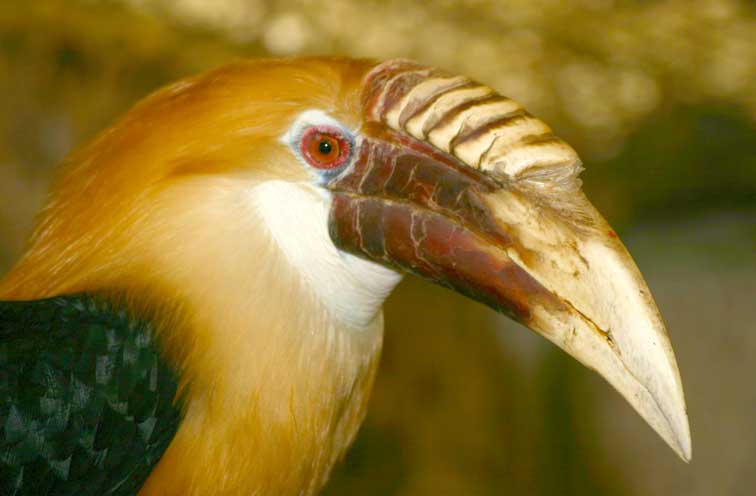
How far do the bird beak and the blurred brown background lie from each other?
137cm

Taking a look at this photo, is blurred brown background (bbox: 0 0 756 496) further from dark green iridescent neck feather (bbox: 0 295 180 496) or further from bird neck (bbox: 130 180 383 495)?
dark green iridescent neck feather (bbox: 0 295 180 496)

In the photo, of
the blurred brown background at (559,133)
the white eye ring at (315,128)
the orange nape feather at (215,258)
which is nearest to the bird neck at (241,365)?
the orange nape feather at (215,258)

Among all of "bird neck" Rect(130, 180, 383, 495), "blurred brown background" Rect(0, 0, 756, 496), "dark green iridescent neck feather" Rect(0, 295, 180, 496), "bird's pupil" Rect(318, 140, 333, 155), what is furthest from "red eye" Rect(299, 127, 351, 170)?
"blurred brown background" Rect(0, 0, 756, 496)

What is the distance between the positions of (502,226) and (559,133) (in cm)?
158

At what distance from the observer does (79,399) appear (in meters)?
1.36

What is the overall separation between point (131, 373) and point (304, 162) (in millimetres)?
386

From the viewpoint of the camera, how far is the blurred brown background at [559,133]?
2.77m

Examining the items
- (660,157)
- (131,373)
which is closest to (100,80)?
(660,157)

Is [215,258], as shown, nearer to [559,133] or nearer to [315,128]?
[315,128]

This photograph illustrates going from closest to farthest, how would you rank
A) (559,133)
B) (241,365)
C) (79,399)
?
(79,399) → (241,365) → (559,133)

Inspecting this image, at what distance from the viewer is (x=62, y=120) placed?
3129mm

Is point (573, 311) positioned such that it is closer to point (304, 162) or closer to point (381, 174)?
point (381, 174)

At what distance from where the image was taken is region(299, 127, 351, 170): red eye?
1.48 meters

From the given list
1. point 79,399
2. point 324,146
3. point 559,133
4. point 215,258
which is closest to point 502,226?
point 324,146
